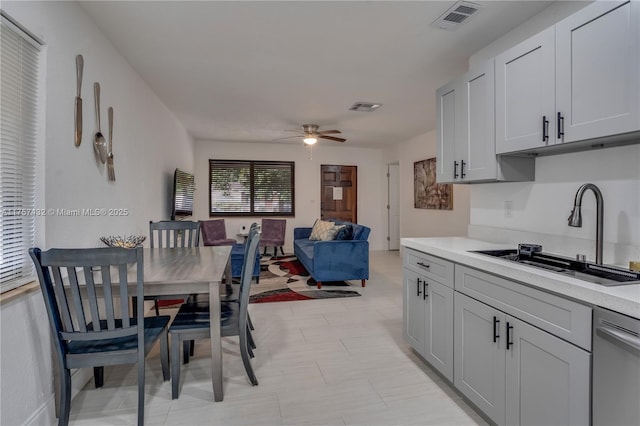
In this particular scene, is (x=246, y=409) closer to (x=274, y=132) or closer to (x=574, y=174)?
(x=574, y=174)

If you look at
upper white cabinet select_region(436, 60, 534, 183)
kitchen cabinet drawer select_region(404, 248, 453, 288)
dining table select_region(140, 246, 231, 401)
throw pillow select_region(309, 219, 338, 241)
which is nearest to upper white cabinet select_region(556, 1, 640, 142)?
upper white cabinet select_region(436, 60, 534, 183)

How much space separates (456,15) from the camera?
91.0 inches

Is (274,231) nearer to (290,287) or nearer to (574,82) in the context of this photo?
(290,287)

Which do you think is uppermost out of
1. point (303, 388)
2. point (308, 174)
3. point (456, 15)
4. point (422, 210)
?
point (456, 15)

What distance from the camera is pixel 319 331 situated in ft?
10.4

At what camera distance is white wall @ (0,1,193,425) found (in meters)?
1.64

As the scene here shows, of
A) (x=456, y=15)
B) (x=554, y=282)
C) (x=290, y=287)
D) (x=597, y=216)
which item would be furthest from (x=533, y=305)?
(x=290, y=287)

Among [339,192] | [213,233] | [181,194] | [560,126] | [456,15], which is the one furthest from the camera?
[339,192]

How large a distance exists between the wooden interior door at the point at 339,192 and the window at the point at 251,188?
764mm

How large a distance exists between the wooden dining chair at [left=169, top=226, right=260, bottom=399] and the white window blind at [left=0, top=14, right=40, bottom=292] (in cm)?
85

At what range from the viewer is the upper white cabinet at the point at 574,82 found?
147cm

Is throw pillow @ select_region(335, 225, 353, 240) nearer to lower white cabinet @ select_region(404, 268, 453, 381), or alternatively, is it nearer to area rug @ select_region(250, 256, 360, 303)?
area rug @ select_region(250, 256, 360, 303)

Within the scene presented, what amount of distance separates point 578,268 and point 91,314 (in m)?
2.48

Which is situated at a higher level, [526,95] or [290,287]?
[526,95]
